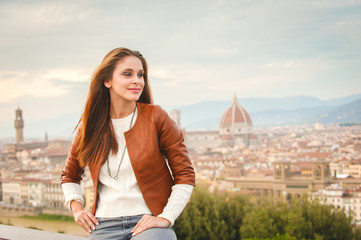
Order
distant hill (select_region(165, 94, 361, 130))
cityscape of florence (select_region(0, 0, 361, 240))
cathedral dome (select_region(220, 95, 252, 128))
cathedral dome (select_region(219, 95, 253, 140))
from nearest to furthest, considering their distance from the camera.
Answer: cityscape of florence (select_region(0, 0, 361, 240)) < distant hill (select_region(165, 94, 361, 130)) < cathedral dome (select_region(219, 95, 253, 140)) < cathedral dome (select_region(220, 95, 252, 128))

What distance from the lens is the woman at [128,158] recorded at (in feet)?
2.58

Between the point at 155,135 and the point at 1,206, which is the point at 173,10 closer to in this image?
the point at 1,206

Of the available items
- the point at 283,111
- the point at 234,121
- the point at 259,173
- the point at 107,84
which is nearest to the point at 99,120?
the point at 107,84

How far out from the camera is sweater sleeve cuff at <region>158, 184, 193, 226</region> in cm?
77

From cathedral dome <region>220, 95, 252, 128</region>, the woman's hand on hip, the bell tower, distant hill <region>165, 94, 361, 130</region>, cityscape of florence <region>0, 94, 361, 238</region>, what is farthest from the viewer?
cathedral dome <region>220, 95, 252, 128</region>

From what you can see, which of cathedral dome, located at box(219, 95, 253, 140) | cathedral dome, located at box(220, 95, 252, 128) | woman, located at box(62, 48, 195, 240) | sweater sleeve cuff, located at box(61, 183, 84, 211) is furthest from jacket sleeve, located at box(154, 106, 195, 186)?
cathedral dome, located at box(220, 95, 252, 128)

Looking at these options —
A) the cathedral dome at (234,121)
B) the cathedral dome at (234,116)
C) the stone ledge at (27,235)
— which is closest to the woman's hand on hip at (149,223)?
the stone ledge at (27,235)

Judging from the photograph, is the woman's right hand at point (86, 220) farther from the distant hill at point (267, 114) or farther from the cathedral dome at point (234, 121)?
the cathedral dome at point (234, 121)

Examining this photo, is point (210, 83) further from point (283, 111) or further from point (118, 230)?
point (118, 230)

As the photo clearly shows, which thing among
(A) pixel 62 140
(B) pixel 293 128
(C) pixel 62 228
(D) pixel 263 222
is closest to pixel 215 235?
(D) pixel 263 222

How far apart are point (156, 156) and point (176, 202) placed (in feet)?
0.30

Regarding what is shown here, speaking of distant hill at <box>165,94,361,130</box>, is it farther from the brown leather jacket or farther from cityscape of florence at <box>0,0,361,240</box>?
the brown leather jacket

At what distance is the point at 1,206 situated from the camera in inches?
476

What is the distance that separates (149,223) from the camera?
29.9 inches
